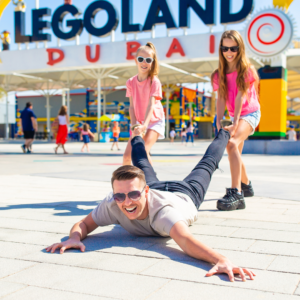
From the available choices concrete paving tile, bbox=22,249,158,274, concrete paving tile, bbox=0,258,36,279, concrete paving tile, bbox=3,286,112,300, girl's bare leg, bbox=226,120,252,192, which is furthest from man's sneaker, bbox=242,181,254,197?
concrete paving tile, bbox=3,286,112,300

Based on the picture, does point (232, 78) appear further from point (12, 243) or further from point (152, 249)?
point (12, 243)

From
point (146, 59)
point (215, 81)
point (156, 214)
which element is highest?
point (146, 59)

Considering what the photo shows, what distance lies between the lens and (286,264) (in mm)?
2168

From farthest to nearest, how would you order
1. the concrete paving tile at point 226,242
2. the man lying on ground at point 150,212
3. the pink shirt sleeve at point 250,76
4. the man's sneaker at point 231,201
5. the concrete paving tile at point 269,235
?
the pink shirt sleeve at point 250,76 → the man's sneaker at point 231,201 → the concrete paving tile at point 269,235 → the concrete paving tile at point 226,242 → the man lying on ground at point 150,212

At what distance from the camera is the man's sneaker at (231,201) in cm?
377

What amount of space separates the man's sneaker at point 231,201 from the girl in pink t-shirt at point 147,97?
0.87 metres

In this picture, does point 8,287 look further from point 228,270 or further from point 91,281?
point 228,270

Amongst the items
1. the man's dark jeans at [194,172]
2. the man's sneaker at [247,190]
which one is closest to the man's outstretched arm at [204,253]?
the man's dark jeans at [194,172]

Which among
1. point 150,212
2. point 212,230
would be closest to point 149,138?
point 212,230

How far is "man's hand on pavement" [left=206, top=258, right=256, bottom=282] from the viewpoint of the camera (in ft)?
6.35

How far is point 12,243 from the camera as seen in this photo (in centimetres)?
267

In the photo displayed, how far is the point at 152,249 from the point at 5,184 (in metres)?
A: 3.90

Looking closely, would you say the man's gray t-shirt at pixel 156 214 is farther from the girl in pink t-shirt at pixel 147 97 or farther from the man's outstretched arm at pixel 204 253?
the girl in pink t-shirt at pixel 147 97

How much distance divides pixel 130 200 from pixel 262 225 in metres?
1.29
